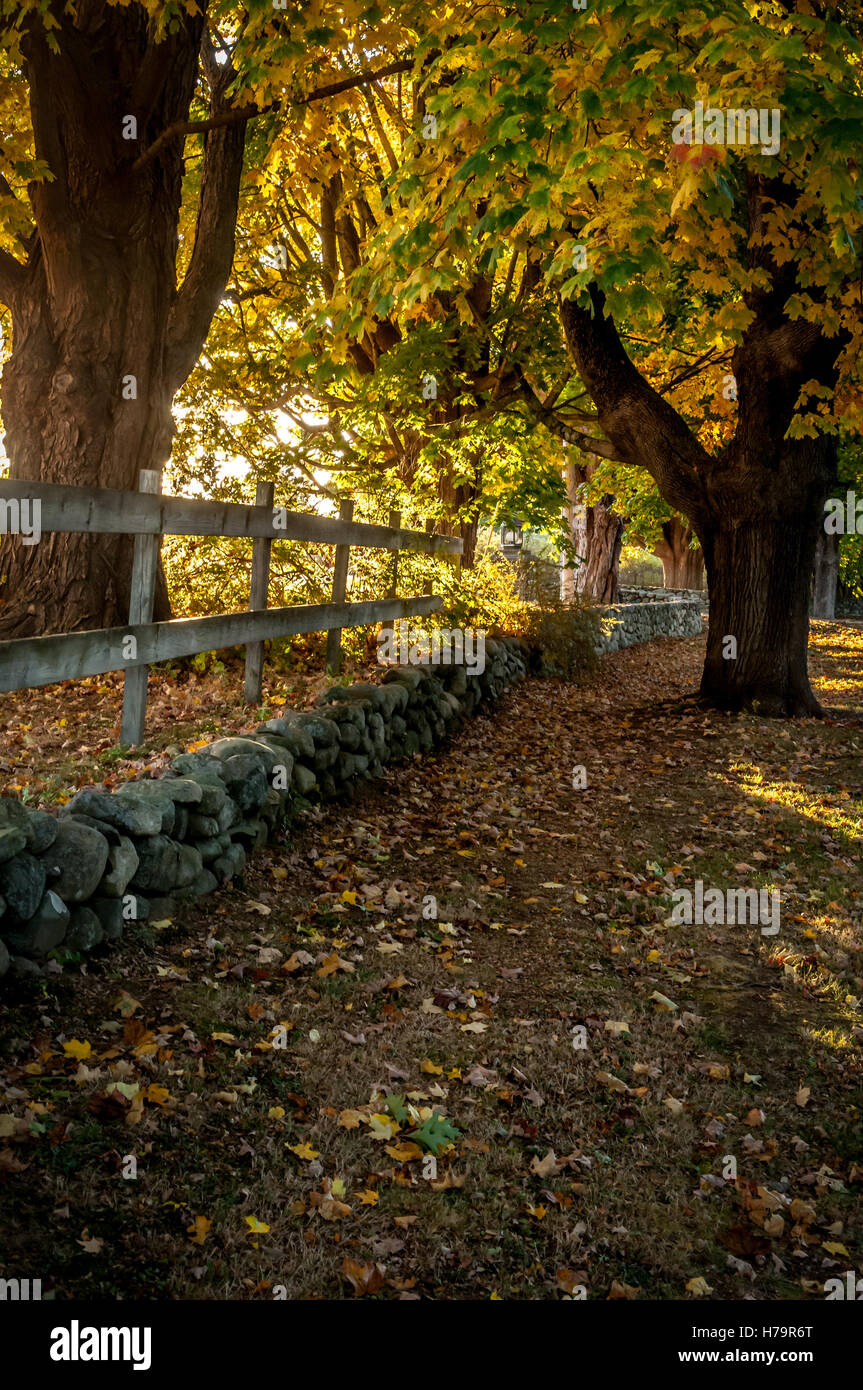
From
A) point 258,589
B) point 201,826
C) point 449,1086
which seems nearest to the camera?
point 449,1086

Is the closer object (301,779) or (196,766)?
(196,766)

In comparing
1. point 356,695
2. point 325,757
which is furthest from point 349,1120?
point 356,695

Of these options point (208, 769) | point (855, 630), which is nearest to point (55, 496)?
point (208, 769)

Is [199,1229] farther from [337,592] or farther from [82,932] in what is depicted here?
[337,592]

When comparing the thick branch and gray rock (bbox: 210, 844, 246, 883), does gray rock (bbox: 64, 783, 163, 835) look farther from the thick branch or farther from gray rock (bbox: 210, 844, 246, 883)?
the thick branch

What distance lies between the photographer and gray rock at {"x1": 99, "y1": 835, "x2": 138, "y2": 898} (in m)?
4.14

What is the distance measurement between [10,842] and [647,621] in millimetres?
20387

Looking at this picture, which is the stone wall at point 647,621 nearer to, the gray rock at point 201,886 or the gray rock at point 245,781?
the gray rock at point 245,781

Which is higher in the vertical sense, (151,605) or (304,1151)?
(151,605)

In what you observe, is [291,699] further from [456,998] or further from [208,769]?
[456,998]

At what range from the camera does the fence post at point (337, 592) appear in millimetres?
8320

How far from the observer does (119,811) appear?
4.31m

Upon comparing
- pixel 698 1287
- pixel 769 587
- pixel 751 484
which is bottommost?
pixel 698 1287

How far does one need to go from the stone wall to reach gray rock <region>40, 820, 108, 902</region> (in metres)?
12.5
